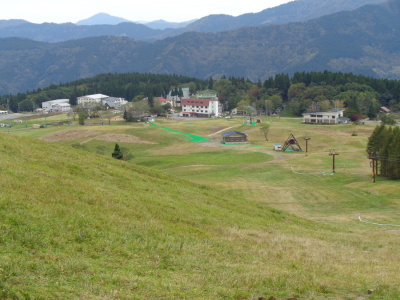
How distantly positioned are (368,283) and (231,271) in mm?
4550

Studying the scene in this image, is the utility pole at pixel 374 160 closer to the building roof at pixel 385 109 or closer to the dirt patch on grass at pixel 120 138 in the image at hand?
the dirt patch on grass at pixel 120 138

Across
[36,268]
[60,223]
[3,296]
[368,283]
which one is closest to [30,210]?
[60,223]

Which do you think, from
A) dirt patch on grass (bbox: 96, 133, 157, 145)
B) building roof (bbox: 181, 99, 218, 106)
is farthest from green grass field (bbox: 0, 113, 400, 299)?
building roof (bbox: 181, 99, 218, 106)

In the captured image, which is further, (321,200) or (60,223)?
(321,200)

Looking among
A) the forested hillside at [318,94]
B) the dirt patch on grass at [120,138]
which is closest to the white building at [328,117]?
the forested hillside at [318,94]

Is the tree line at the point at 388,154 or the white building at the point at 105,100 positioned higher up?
the white building at the point at 105,100

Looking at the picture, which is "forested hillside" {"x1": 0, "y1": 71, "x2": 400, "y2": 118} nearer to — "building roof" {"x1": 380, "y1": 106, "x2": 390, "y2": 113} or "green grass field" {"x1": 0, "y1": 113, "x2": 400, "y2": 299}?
"building roof" {"x1": 380, "y1": 106, "x2": 390, "y2": 113}

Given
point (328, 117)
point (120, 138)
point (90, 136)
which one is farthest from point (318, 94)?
point (90, 136)

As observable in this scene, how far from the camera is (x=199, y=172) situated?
62.9m

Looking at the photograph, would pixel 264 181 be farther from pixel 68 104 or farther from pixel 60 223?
pixel 68 104

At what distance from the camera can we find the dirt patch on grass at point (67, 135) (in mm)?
100375

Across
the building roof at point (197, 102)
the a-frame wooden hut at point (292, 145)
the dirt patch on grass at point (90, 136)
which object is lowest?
the a-frame wooden hut at point (292, 145)

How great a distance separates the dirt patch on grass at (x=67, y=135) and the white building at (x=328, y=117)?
5485 cm

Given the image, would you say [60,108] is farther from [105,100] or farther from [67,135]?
[67,135]
